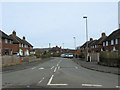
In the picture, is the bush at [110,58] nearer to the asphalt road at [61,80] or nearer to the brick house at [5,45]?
the asphalt road at [61,80]

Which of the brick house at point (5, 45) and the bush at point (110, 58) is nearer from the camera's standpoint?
the bush at point (110, 58)

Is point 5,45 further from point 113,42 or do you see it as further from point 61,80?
point 61,80

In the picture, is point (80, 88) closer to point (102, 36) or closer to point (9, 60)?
point (9, 60)

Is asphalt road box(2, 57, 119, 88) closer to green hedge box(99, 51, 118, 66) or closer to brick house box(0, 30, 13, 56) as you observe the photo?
green hedge box(99, 51, 118, 66)

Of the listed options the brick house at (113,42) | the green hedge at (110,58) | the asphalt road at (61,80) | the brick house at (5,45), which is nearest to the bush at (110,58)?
the green hedge at (110,58)

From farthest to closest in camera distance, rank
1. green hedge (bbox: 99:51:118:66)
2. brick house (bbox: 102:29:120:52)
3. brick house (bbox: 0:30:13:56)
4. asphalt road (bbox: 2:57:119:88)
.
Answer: brick house (bbox: 102:29:120:52) → brick house (bbox: 0:30:13:56) → green hedge (bbox: 99:51:118:66) → asphalt road (bbox: 2:57:119:88)

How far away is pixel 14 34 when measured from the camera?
51.7 metres

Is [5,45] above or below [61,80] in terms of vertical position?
above

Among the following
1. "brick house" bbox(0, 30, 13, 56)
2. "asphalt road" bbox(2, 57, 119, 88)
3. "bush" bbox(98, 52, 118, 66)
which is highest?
"brick house" bbox(0, 30, 13, 56)

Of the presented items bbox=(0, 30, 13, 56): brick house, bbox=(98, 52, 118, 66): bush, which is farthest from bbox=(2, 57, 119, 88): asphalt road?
bbox=(0, 30, 13, 56): brick house

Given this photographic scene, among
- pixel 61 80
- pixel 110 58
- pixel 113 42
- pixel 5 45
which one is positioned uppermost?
pixel 113 42

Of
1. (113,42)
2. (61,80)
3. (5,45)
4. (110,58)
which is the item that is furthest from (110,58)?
(5,45)

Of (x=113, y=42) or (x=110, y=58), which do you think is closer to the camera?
(x=110, y=58)

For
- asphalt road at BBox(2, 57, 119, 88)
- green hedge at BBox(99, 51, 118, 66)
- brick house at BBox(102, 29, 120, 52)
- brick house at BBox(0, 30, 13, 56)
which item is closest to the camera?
asphalt road at BBox(2, 57, 119, 88)
